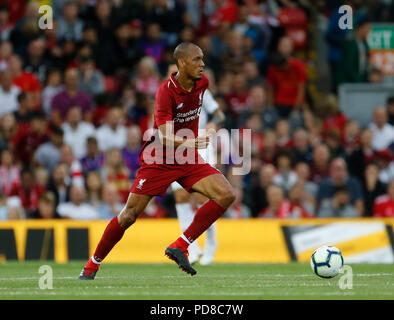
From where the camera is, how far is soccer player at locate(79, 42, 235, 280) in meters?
9.77

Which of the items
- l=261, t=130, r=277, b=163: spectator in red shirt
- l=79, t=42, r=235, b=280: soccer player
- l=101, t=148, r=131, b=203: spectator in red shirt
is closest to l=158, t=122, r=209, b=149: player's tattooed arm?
l=79, t=42, r=235, b=280: soccer player

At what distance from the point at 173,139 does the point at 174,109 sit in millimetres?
373

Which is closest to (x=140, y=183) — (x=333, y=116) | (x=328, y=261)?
(x=328, y=261)

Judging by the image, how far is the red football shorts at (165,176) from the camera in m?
9.91

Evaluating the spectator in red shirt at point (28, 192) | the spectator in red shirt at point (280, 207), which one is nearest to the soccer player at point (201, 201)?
the spectator in red shirt at point (280, 207)

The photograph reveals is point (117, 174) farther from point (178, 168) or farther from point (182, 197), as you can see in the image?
point (178, 168)

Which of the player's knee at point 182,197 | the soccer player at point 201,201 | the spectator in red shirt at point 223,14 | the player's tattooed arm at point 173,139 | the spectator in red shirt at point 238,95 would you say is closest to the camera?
the player's tattooed arm at point 173,139

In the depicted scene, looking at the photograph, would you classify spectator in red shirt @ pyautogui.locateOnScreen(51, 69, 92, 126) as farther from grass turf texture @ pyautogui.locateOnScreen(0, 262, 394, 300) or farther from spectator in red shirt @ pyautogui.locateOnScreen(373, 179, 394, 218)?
grass turf texture @ pyautogui.locateOnScreen(0, 262, 394, 300)

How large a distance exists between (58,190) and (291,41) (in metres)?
5.94

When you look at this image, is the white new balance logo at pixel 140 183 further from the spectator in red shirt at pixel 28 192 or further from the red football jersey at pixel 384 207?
the red football jersey at pixel 384 207

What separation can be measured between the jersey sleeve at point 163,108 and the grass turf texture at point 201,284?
5.29 feet

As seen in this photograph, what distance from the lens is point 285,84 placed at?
60.6 ft
